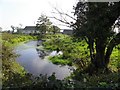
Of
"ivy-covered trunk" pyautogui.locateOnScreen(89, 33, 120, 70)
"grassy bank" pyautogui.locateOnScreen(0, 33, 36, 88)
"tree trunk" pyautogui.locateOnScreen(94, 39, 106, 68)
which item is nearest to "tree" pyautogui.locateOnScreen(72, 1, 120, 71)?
"ivy-covered trunk" pyautogui.locateOnScreen(89, 33, 120, 70)

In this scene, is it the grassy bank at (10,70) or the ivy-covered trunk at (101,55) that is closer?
the grassy bank at (10,70)

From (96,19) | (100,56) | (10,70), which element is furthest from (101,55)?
(10,70)

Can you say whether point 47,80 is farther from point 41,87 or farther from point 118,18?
point 118,18

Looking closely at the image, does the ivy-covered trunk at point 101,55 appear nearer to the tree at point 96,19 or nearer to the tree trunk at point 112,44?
the tree trunk at point 112,44

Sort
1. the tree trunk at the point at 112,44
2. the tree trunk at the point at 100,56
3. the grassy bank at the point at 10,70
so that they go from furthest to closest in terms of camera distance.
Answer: the tree trunk at the point at 100,56
the tree trunk at the point at 112,44
the grassy bank at the point at 10,70

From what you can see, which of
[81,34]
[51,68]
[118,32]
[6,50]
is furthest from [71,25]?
[51,68]

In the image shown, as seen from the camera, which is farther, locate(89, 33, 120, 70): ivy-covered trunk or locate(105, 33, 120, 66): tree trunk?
locate(89, 33, 120, 70): ivy-covered trunk

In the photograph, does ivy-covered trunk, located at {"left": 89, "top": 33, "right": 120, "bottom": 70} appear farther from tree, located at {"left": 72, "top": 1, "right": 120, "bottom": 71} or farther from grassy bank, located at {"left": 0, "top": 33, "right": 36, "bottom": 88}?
grassy bank, located at {"left": 0, "top": 33, "right": 36, "bottom": 88}

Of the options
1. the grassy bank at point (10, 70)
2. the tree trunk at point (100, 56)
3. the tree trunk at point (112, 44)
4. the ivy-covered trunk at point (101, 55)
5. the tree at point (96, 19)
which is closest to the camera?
the grassy bank at point (10, 70)

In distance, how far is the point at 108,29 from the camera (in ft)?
31.5

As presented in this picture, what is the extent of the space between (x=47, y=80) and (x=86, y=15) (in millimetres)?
5414

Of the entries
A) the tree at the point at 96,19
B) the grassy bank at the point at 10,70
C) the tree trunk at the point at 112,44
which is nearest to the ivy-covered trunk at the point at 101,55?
the tree trunk at the point at 112,44

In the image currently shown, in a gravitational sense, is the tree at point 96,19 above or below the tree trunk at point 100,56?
above

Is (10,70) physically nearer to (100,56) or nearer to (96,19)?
(96,19)
